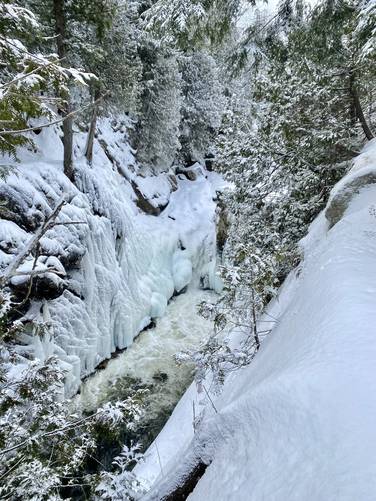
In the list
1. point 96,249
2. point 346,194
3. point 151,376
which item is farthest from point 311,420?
point 151,376

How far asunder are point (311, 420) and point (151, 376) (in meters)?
8.23

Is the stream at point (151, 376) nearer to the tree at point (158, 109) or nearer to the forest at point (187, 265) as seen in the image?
the forest at point (187, 265)

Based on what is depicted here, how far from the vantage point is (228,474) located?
1.64 metres

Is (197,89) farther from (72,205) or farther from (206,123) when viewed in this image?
(72,205)

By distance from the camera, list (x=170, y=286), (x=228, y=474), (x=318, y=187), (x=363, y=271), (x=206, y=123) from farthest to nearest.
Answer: (x=206, y=123) → (x=170, y=286) → (x=318, y=187) → (x=363, y=271) → (x=228, y=474)

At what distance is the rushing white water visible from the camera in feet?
27.1

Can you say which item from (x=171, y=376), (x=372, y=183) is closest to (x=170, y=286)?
(x=171, y=376)

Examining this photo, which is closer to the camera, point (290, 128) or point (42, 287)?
point (290, 128)

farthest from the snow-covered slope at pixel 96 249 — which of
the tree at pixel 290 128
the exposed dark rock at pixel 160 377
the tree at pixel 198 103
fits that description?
the tree at pixel 198 103

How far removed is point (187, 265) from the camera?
13.6m

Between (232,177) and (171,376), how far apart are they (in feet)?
17.1

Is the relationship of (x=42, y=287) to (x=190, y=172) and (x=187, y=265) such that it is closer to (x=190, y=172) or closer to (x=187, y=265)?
(x=187, y=265)

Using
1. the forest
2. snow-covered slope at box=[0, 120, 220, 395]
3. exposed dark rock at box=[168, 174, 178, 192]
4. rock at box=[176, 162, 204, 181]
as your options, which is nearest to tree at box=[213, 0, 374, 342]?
the forest

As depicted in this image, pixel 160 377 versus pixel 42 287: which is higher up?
pixel 42 287
